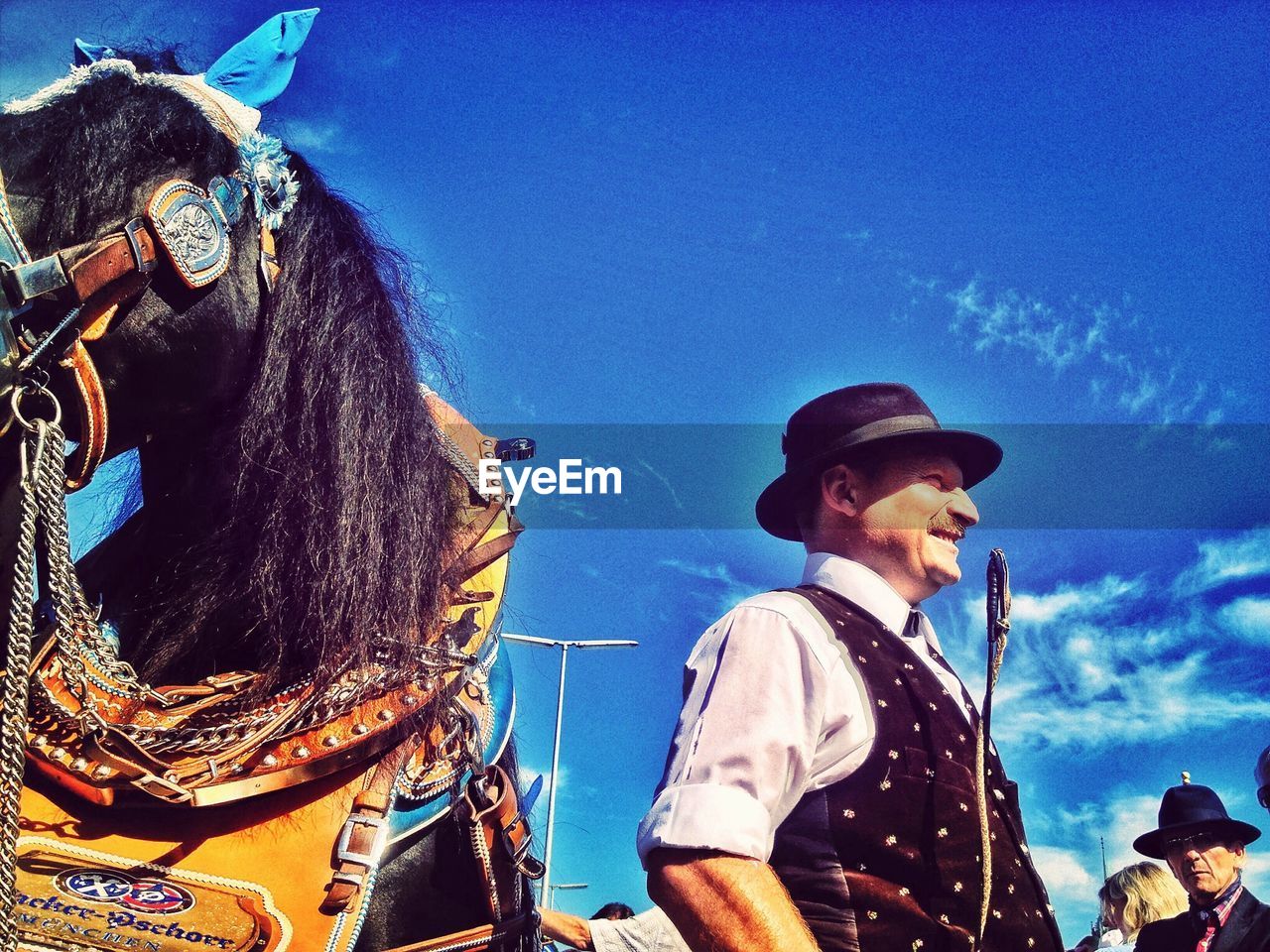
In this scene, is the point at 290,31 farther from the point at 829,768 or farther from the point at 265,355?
the point at 829,768

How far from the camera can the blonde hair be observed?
450 cm

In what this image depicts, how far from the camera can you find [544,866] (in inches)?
73.6

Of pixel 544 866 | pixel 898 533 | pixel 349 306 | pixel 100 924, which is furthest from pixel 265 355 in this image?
pixel 898 533

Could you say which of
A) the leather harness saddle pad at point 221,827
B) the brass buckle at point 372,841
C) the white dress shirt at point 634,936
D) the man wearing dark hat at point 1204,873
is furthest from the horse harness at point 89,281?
the man wearing dark hat at point 1204,873

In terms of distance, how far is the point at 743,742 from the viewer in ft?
5.36

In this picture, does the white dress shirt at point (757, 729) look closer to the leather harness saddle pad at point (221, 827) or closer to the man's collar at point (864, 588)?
the man's collar at point (864, 588)

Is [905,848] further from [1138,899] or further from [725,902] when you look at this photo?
[1138,899]

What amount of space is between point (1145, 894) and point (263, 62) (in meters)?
4.57

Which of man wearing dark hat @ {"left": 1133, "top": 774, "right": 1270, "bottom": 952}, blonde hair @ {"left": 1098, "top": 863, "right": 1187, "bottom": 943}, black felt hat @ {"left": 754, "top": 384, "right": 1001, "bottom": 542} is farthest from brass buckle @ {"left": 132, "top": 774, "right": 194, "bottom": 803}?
blonde hair @ {"left": 1098, "top": 863, "right": 1187, "bottom": 943}

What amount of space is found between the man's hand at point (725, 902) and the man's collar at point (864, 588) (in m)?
0.56

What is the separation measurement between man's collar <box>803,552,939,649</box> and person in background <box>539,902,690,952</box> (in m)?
1.77

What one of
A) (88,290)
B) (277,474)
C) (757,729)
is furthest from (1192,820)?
(88,290)

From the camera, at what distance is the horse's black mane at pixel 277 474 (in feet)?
4.86

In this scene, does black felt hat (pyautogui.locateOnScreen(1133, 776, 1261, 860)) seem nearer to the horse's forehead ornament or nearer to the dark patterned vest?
the dark patterned vest
